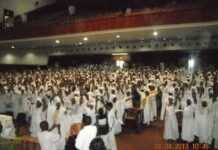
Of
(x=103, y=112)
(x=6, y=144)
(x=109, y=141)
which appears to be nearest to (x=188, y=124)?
(x=109, y=141)

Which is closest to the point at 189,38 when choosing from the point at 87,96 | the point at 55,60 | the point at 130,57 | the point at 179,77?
the point at 179,77

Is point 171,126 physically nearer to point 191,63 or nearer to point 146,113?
point 146,113

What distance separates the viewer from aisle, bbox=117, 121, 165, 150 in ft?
31.6

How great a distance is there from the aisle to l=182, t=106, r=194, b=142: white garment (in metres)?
0.81

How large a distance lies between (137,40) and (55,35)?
222 inches

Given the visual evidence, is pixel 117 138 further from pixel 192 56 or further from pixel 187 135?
pixel 192 56

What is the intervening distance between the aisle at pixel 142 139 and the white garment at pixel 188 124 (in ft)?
2.66

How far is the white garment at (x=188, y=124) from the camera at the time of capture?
32.0 ft

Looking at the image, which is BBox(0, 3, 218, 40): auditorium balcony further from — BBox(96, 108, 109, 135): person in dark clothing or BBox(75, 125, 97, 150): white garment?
BBox(75, 125, 97, 150): white garment

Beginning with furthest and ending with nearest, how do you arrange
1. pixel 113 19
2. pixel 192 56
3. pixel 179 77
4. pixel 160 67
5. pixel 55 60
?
pixel 55 60
pixel 160 67
pixel 192 56
pixel 179 77
pixel 113 19

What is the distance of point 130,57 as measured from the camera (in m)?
24.2
